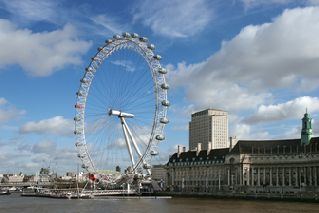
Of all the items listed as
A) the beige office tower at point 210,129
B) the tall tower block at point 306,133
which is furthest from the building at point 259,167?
the beige office tower at point 210,129

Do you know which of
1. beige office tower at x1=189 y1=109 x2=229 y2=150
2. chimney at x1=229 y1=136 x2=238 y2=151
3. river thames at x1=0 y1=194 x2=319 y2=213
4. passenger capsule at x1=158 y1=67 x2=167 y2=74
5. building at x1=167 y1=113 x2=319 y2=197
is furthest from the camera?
beige office tower at x1=189 y1=109 x2=229 y2=150

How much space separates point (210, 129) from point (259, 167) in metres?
67.8

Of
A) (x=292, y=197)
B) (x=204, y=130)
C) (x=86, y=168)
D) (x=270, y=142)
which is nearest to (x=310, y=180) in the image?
(x=270, y=142)

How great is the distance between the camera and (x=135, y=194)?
96.9m

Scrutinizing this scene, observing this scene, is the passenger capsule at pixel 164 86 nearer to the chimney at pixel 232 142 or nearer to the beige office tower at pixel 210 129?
the chimney at pixel 232 142

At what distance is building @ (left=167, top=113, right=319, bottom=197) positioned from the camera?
349ft

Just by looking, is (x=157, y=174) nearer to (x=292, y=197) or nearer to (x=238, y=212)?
(x=292, y=197)

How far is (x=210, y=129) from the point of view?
182125 millimetres

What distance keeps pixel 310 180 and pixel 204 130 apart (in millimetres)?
80795

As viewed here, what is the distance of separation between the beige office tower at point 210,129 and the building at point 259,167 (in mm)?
52546

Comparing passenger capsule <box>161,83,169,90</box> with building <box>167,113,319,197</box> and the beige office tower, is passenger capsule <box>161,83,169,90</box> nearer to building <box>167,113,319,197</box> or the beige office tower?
building <box>167,113,319,197</box>

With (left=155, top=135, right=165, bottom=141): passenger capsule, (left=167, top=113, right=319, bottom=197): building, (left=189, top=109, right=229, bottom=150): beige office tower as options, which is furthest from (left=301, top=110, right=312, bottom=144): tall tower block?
(left=189, top=109, right=229, bottom=150): beige office tower

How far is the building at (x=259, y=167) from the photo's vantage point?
4193 inches

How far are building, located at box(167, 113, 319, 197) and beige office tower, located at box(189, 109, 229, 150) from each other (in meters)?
52.5
